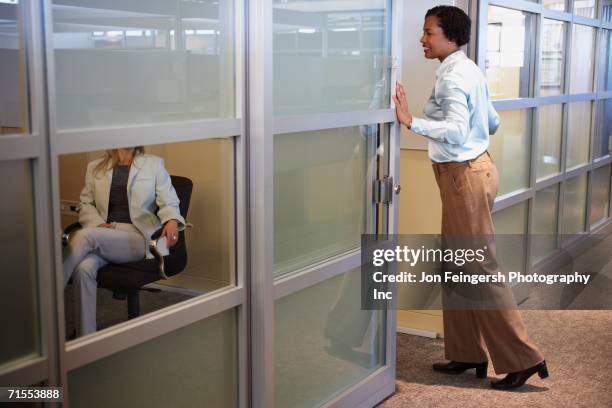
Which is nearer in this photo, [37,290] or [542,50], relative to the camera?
[37,290]

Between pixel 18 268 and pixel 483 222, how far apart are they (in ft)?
7.02

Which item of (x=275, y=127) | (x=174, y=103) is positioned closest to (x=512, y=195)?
(x=275, y=127)

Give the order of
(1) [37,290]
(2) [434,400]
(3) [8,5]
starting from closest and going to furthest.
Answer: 1. (3) [8,5]
2. (1) [37,290]
3. (2) [434,400]

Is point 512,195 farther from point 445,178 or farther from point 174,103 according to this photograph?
point 174,103

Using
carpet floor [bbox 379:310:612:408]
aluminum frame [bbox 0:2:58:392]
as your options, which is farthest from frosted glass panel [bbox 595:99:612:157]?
aluminum frame [bbox 0:2:58:392]

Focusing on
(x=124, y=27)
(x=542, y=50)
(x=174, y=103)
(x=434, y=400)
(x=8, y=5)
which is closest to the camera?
(x=8, y=5)

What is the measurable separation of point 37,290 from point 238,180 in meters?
0.82

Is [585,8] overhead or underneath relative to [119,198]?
overhead

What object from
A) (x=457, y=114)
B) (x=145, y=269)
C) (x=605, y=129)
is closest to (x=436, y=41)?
(x=457, y=114)

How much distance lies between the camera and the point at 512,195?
4832mm

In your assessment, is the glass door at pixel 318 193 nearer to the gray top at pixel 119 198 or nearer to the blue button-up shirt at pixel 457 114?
the blue button-up shirt at pixel 457 114

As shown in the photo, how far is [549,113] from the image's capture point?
5.54 metres

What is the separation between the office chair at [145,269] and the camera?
221cm

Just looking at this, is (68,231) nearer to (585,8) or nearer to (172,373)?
(172,373)
